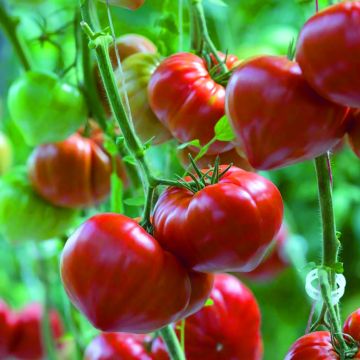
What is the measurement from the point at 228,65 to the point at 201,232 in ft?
0.55

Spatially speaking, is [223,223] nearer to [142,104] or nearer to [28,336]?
[142,104]

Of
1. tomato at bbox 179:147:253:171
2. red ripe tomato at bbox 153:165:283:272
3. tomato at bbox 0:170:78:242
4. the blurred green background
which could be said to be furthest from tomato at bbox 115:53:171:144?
the blurred green background

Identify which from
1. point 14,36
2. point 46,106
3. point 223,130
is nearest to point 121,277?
point 223,130

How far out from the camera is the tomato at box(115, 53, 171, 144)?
1.68 feet

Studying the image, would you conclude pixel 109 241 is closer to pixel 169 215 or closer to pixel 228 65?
pixel 169 215

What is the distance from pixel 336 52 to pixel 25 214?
44cm

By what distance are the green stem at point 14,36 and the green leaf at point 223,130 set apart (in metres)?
0.32

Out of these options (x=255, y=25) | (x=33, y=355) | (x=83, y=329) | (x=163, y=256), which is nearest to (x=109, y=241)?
(x=163, y=256)

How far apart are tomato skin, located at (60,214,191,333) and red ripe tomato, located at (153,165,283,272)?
13 millimetres

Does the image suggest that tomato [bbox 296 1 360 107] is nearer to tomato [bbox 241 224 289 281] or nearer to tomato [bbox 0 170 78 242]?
tomato [bbox 0 170 78 242]

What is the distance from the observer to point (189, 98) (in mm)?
455

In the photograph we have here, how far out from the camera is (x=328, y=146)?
0.37m

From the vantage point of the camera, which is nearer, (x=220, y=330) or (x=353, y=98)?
(x=353, y=98)

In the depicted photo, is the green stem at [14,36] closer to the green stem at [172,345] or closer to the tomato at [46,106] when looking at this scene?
the tomato at [46,106]
